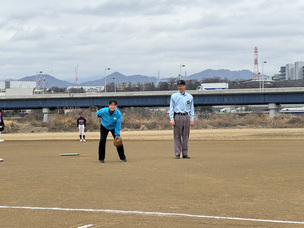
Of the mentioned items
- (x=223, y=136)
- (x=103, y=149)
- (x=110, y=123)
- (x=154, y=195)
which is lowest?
(x=223, y=136)

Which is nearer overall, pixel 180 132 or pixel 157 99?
pixel 180 132

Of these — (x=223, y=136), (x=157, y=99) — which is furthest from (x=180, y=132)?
(x=157, y=99)

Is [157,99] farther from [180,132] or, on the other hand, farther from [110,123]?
[110,123]

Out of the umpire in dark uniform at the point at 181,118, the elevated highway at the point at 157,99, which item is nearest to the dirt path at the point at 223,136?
the umpire in dark uniform at the point at 181,118

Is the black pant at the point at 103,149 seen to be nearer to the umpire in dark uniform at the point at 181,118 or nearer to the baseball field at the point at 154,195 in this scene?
the baseball field at the point at 154,195

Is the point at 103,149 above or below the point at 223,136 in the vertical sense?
above

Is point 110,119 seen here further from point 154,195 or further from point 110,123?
point 154,195

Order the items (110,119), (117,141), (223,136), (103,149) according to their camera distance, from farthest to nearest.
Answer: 1. (223,136)
2. (110,119)
3. (103,149)
4. (117,141)

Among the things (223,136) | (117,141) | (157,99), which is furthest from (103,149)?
(157,99)

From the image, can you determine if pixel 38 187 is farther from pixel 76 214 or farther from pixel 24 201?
pixel 76 214

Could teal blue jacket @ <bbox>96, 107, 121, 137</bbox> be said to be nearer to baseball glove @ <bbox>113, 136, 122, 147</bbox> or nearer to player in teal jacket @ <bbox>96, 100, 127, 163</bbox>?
player in teal jacket @ <bbox>96, 100, 127, 163</bbox>

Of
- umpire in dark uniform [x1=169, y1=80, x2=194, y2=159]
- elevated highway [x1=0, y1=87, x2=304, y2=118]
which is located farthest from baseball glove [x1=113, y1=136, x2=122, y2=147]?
elevated highway [x1=0, y1=87, x2=304, y2=118]

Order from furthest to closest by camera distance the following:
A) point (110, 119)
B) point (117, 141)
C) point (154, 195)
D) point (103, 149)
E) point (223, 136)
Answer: point (223, 136) < point (110, 119) < point (103, 149) < point (117, 141) < point (154, 195)

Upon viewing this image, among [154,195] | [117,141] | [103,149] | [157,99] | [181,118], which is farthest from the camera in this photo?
[157,99]
